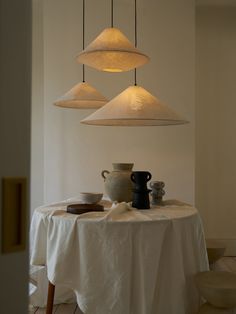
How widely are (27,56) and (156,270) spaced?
151 cm

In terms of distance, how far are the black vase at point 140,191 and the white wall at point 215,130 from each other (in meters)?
2.30

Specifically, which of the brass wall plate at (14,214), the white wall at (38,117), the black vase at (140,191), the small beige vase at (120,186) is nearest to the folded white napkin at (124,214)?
the black vase at (140,191)

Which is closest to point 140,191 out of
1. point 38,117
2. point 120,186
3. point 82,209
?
point 120,186

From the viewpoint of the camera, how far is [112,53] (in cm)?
266

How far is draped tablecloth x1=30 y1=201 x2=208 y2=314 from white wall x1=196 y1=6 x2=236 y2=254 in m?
2.50

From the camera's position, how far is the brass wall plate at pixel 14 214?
0.76m

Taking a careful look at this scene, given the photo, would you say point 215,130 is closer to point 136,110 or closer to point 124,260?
point 136,110

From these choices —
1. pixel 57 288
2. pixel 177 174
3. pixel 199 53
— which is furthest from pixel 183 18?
pixel 57 288

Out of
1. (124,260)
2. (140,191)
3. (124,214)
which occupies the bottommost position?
(124,260)

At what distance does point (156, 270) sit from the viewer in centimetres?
201

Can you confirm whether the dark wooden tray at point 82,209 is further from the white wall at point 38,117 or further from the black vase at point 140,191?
the white wall at point 38,117

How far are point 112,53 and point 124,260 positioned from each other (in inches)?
56.8

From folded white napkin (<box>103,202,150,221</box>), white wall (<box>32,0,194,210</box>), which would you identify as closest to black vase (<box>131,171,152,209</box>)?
folded white napkin (<box>103,202,150,221</box>)

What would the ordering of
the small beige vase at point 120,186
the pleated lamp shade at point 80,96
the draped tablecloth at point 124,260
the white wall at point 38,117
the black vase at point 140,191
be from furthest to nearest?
the white wall at point 38,117, the pleated lamp shade at point 80,96, the small beige vase at point 120,186, the black vase at point 140,191, the draped tablecloth at point 124,260
